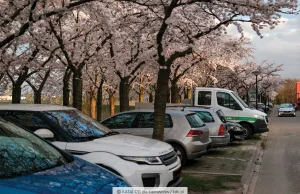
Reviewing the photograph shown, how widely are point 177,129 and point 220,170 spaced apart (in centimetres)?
146

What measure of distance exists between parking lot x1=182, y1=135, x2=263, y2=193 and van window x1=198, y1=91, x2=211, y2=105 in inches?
140

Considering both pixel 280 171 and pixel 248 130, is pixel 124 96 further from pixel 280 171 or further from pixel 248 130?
pixel 280 171

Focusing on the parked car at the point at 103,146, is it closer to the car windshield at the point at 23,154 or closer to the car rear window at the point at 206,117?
the car windshield at the point at 23,154

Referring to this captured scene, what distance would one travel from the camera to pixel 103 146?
19.6 feet

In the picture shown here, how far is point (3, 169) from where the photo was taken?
3430 millimetres

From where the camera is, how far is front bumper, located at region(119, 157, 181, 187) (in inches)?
223

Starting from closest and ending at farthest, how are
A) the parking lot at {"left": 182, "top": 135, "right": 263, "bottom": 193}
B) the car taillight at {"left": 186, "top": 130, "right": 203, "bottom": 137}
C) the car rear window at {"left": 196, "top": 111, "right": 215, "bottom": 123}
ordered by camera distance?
the parking lot at {"left": 182, "top": 135, "right": 263, "bottom": 193}
the car taillight at {"left": 186, "top": 130, "right": 203, "bottom": 137}
the car rear window at {"left": 196, "top": 111, "right": 215, "bottom": 123}

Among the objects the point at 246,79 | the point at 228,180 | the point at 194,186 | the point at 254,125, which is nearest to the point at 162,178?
the point at 194,186

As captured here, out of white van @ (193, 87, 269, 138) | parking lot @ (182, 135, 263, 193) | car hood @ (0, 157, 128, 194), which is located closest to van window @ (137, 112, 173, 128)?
parking lot @ (182, 135, 263, 193)

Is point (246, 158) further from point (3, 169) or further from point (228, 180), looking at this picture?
point (3, 169)

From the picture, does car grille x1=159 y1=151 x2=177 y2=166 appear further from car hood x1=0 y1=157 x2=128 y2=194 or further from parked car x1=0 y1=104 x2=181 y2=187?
car hood x1=0 y1=157 x2=128 y2=194

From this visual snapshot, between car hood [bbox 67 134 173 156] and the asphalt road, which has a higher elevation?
car hood [bbox 67 134 173 156]

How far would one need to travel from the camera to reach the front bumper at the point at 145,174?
223 inches

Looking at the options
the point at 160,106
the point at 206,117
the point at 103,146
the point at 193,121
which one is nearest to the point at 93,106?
the point at 206,117
